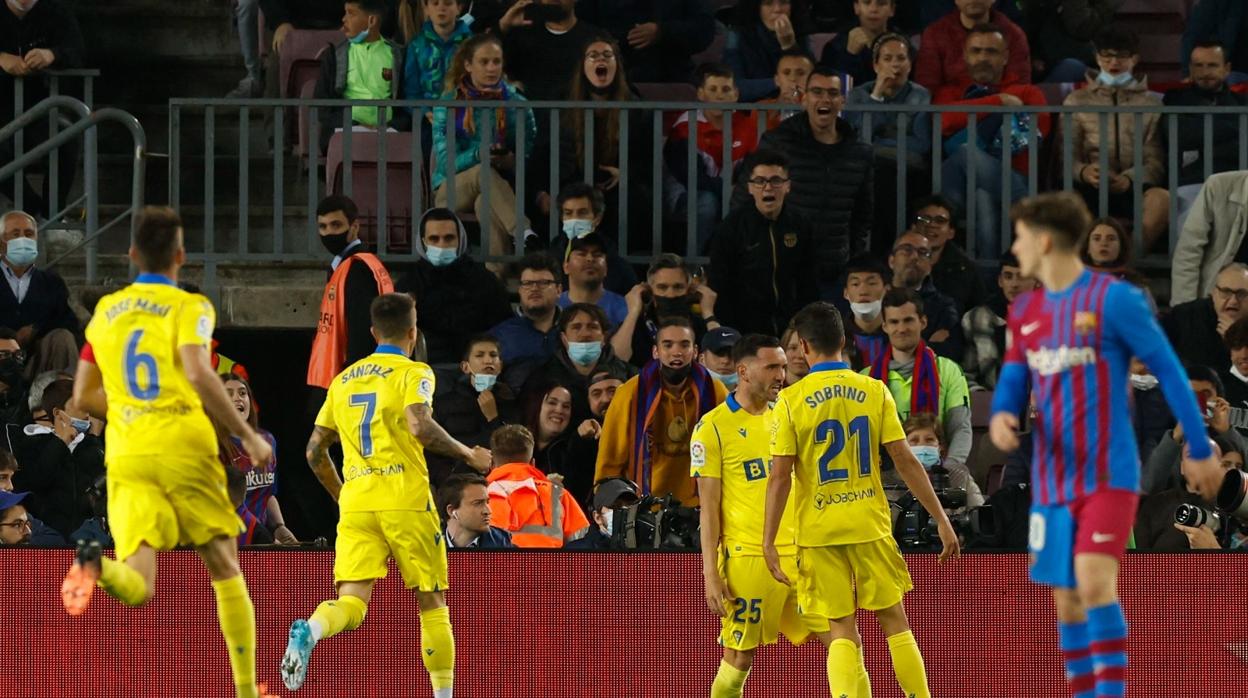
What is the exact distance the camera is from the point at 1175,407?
8.55 meters

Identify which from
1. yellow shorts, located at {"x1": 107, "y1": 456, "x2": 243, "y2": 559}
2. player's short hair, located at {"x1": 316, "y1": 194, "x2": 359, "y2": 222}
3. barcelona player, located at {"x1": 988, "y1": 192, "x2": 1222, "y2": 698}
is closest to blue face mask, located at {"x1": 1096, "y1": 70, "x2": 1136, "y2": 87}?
player's short hair, located at {"x1": 316, "y1": 194, "x2": 359, "y2": 222}

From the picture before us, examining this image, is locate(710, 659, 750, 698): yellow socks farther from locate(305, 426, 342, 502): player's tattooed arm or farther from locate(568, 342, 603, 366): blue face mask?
locate(568, 342, 603, 366): blue face mask

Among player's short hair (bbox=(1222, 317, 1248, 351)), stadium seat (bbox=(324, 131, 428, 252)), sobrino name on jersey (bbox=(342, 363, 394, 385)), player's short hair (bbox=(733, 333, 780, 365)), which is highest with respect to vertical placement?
stadium seat (bbox=(324, 131, 428, 252))

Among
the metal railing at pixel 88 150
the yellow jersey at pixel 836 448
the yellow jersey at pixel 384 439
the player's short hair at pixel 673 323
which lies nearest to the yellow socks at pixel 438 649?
the yellow jersey at pixel 384 439

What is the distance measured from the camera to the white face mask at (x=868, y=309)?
47.1 feet

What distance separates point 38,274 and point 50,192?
6.57 ft

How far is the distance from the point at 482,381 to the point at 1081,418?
5928 millimetres

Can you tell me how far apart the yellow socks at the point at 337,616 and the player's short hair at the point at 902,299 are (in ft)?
13.9

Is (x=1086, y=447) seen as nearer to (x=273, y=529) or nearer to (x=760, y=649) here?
(x=760, y=649)

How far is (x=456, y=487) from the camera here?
1261 cm

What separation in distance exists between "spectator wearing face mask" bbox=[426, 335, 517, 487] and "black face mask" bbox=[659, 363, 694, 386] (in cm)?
110

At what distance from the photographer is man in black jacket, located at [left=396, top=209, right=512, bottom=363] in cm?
1470

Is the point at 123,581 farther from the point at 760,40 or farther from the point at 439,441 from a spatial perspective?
the point at 760,40

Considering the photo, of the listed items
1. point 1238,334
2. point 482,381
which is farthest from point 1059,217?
point 482,381
